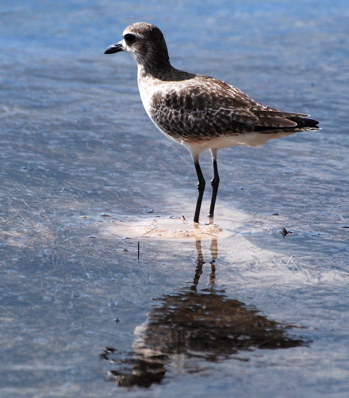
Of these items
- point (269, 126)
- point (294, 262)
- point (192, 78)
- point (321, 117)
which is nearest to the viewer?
point (294, 262)

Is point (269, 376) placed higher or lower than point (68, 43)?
lower

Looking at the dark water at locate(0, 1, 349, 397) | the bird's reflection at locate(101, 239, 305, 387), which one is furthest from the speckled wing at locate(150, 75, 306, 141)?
the bird's reflection at locate(101, 239, 305, 387)

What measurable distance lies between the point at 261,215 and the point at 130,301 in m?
2.63

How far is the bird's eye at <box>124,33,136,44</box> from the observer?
952 cm

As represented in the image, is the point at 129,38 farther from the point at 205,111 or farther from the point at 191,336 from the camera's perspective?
the point at 191,336

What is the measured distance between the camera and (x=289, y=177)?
9820 millimetres

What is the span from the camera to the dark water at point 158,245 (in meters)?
5.45

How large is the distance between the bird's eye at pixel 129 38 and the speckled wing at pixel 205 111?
0.93 m

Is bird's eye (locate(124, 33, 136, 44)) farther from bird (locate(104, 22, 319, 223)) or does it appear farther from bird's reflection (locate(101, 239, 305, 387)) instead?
bird's reflection (locate(101, 239, 305, 387))

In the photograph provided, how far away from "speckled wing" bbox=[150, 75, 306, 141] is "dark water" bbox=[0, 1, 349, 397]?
92cm

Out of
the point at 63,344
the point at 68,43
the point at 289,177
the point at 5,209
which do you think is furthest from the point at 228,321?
the point at 68,43

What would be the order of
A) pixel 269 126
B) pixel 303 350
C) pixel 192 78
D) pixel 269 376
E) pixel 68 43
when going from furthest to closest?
1. pixel 68 43
2. pixel 192 78
3. pixel 269 126
4. pixel 303 350
5. pixel 269 376

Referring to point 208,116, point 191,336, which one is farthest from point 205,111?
point 191,336

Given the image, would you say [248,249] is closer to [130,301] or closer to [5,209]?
[130,301]
